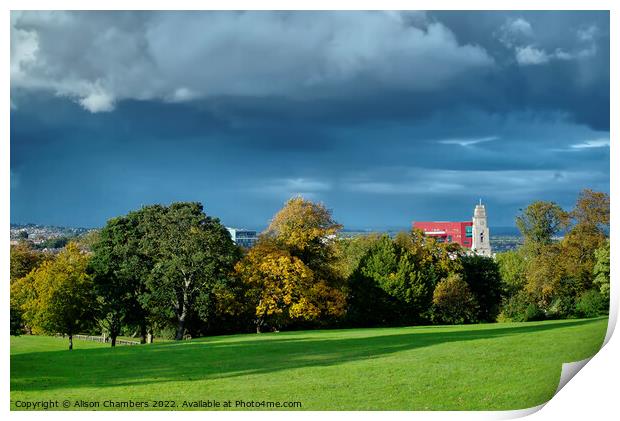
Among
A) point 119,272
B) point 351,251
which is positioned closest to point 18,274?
point 119,272

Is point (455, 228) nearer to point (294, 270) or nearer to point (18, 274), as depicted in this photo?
point (294, 270)

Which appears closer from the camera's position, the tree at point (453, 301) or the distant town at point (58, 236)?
the distant town at point (58, 236)

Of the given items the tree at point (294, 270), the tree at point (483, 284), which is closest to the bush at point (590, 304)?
the tree at point (294, 270)

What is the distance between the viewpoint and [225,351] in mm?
14539

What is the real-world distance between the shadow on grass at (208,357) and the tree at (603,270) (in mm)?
581

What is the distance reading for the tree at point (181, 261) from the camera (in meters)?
19.9

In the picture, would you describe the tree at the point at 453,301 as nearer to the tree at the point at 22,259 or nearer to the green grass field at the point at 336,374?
the green grass field at the point at 336,374

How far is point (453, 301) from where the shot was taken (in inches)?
1042

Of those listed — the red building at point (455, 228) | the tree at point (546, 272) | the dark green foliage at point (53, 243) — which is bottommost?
the tree at point (546, 272)

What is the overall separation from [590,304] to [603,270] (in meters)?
0.75

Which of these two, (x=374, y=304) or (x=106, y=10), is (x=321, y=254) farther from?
(x=106, y=10)

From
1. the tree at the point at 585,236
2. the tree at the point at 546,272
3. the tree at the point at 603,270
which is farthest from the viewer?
the tree at the point at 546,272

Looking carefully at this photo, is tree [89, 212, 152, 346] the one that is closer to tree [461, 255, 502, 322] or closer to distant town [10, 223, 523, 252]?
distant town [10, 223, 523, 252]
